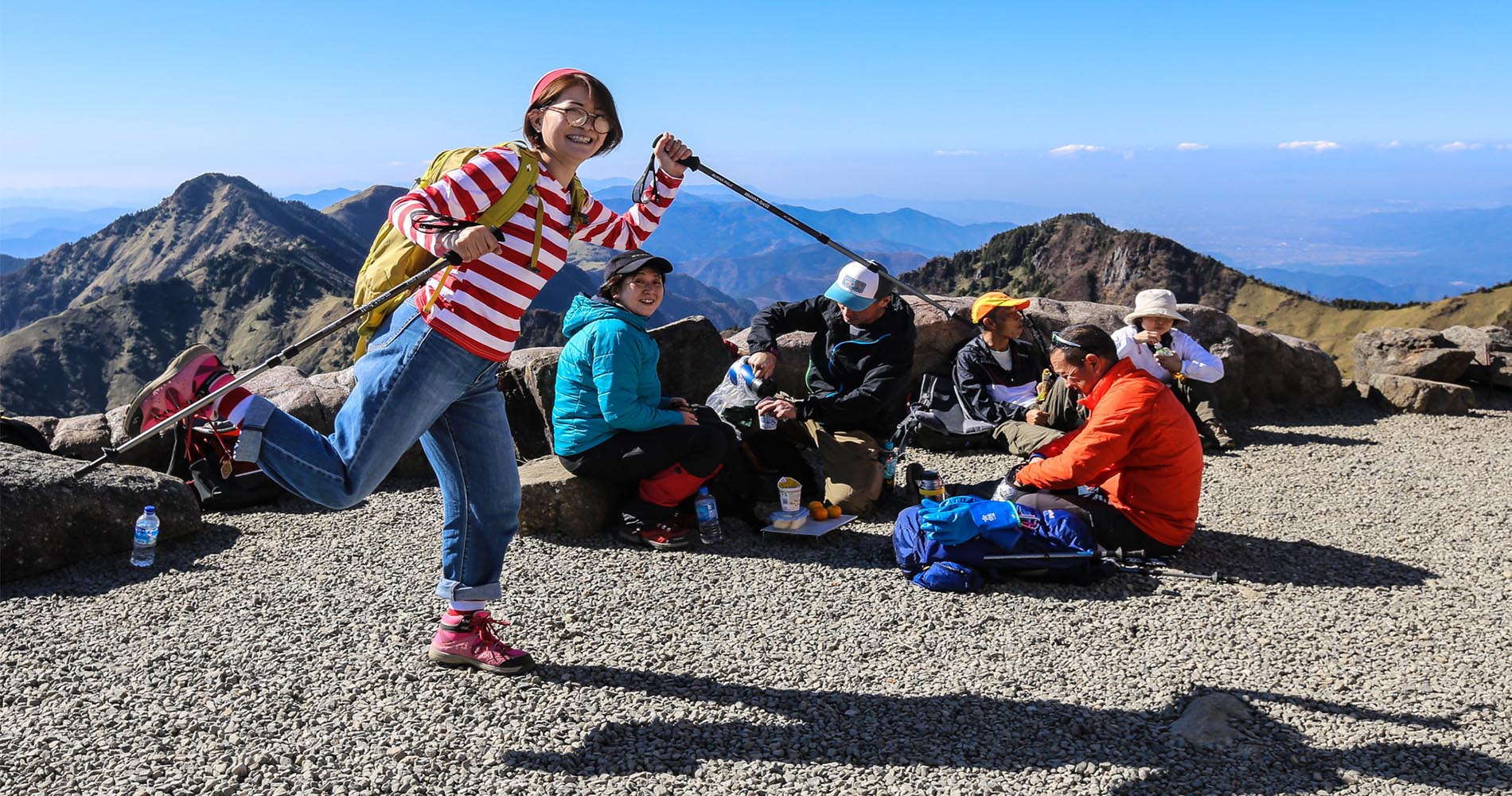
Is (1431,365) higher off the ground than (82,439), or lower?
higher

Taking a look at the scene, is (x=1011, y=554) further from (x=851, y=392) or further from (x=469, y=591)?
(x=469, y=591)

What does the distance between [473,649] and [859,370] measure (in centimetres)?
445

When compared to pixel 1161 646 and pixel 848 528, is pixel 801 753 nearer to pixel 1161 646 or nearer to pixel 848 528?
pixel 1161 646

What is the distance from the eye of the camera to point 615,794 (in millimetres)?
3861

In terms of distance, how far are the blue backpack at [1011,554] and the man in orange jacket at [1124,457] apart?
34 cm

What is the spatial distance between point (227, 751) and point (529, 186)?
279 centimetres

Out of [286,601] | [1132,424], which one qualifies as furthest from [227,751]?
[1132,424]

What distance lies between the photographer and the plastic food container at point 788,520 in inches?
286

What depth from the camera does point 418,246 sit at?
4016 millimetres

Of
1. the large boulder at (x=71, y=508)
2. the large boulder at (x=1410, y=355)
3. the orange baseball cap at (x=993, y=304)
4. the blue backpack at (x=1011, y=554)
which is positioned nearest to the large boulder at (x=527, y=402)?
the large boulder at (x=71, y=508)

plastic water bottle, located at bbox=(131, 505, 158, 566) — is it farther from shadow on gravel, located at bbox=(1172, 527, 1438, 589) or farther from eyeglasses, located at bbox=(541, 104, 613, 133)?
shadow on gravel, located at bbox=(1172, 527, 1438, 589)

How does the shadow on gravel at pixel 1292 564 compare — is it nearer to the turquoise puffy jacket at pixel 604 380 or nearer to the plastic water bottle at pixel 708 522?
the plastic water bottle at pixel 708 522

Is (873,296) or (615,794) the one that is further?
(873,296)

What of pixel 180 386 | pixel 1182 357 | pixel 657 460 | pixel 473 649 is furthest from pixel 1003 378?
pixel 180 386
